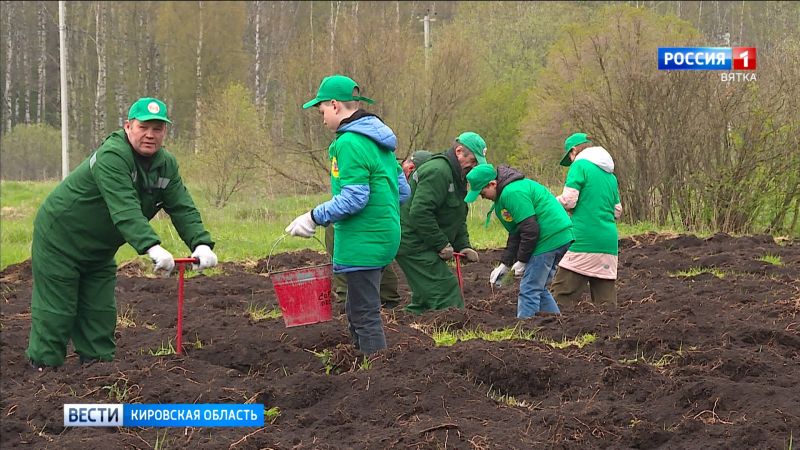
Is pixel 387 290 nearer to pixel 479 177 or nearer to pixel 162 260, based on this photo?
pixel 479 177

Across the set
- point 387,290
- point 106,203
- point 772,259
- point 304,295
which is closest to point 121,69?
point 772,259

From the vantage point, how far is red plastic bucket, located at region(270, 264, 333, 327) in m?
6.07

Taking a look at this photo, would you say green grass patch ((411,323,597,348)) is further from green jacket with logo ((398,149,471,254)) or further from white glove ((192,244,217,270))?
white glove ((192,244,217,270))

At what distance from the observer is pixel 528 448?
4.36 meters

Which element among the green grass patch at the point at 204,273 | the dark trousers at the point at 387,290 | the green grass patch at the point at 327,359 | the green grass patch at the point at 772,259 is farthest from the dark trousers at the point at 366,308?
the green grass patch at the point at 772,259

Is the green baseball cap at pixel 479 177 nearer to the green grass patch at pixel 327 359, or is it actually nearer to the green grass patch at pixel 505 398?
the green grass patch at pixel 327 359

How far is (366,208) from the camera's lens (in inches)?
225

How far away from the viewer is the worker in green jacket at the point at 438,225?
7426mm

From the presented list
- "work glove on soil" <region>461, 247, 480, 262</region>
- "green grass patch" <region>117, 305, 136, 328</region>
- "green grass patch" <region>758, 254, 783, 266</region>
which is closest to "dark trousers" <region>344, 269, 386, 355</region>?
"work glove on soil" <region>461, 247, 480, 262</region>

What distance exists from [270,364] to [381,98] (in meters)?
14.8

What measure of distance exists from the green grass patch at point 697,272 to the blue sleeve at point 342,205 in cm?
574

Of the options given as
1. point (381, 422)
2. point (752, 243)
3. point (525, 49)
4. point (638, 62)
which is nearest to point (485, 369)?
point (381, 422)

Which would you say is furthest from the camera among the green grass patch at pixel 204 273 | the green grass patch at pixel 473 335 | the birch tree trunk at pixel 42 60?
the birch tree trunk at pixel 42 60

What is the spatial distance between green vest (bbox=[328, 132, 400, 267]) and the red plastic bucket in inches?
14.6
